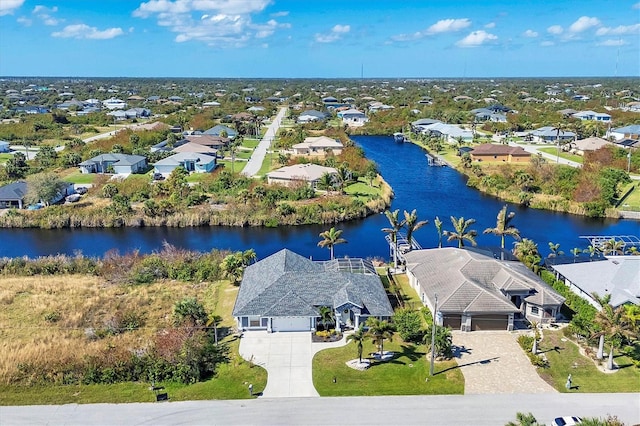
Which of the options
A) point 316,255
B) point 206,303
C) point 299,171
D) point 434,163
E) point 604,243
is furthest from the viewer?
point 434,163

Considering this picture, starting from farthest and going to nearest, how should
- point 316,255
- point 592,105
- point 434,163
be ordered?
point 592,105 < point 434,163 < point 316,255

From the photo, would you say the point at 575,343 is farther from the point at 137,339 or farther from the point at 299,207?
the point at 299,207

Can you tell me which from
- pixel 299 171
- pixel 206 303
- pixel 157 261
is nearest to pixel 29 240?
pixel 157 261

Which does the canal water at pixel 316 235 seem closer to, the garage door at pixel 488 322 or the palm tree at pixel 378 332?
the garage door at pixel 488 322

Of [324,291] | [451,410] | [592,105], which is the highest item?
[592,105]

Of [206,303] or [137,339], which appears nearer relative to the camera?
[137,339]

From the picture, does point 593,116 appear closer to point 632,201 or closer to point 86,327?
point 632,201
